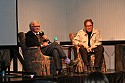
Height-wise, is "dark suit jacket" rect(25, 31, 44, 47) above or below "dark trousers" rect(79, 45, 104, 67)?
above

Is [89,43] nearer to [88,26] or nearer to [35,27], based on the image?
[88,26]

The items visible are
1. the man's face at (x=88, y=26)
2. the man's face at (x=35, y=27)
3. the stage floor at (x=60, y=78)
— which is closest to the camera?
the stage floor at (x=60, y=78)

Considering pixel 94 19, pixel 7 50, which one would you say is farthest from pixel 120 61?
pixel 7 50

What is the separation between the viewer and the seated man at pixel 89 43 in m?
6.68

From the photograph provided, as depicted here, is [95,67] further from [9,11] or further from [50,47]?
[9,11]

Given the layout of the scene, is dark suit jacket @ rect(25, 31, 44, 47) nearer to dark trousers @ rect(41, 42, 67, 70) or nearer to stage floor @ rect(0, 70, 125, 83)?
dark trousers @ rect(41, 42, 67, 70)

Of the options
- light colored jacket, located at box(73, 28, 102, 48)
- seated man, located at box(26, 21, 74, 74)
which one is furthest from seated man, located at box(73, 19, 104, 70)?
seated man, located at box(26, 21, 74, 74)

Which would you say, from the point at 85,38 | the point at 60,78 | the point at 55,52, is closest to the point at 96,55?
the point at 85,38

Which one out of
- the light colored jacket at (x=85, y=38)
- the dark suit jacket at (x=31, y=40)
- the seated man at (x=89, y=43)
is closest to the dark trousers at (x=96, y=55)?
the seated man at (x=89, y=43)

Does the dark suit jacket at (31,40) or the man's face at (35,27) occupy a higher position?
the man's face at (35,27)

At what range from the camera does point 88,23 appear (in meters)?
6.76

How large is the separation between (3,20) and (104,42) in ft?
7.95

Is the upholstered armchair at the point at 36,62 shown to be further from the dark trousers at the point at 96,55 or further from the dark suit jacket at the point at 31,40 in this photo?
the dark trousers at the point at 96,55

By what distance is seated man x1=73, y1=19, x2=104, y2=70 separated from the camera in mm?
6680
